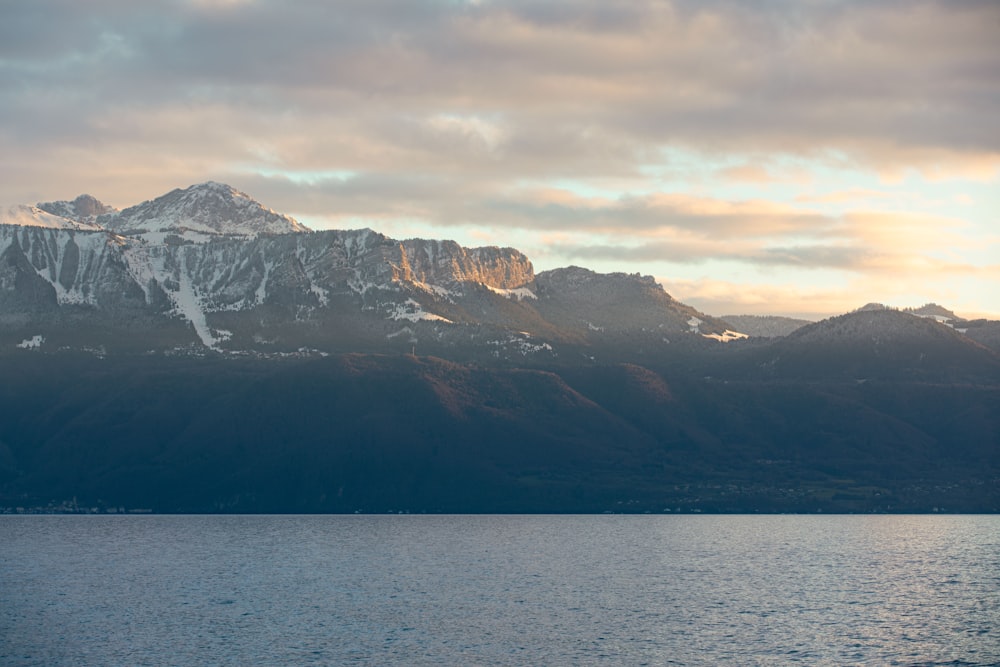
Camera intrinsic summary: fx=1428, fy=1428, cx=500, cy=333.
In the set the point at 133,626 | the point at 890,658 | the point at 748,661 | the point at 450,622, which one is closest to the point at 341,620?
the point at 450,622

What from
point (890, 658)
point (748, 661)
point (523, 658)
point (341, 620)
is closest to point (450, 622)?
point (341, 620)

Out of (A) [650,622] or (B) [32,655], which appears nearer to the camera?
(B) [32,655]

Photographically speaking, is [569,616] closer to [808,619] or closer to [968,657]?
[808,619]

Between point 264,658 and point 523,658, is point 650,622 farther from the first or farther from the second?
point 264,658

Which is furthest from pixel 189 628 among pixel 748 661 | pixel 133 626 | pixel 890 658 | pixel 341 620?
pixel 890 658

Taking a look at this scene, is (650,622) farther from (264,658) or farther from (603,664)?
(264,658)

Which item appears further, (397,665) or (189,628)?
(189,628)

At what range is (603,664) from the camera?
159m

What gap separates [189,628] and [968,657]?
322 feet

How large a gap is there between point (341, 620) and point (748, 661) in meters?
62.3

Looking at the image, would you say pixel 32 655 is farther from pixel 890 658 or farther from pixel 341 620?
pixel 890 658

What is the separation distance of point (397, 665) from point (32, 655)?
139 ft

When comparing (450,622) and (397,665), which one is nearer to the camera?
(397,665)

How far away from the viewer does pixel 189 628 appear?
189250 mm
